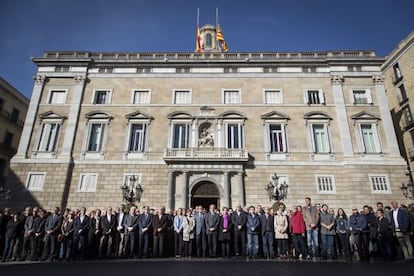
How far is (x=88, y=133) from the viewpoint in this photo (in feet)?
63.8

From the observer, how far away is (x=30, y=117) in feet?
64.4

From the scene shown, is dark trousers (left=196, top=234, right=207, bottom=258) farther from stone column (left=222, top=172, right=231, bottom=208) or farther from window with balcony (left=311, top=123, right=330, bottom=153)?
window with balcony (left=311, top=123, right=330, bottom=153)

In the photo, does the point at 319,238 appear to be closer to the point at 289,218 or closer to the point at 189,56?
the point at 289,218

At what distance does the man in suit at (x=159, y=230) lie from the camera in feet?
29.9

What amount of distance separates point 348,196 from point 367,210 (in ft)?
30.9

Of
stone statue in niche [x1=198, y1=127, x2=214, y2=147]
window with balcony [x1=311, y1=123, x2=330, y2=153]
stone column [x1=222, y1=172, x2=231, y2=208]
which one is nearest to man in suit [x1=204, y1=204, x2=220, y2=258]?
stone column [x1=222, y1=172, x2=231, y2=208]

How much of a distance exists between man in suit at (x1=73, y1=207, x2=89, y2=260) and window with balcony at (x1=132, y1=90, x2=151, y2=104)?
12688 millimetres

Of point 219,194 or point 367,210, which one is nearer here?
point 367,210

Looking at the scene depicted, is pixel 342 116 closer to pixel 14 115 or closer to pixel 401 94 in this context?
pixel 401 94

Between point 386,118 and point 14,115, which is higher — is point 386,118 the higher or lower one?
the lower one

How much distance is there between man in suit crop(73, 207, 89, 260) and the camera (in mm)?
8938

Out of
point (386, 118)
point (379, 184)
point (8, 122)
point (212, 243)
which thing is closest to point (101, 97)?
point (8, 122)

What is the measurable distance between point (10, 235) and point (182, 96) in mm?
14445

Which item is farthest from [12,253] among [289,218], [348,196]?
[348,196]
